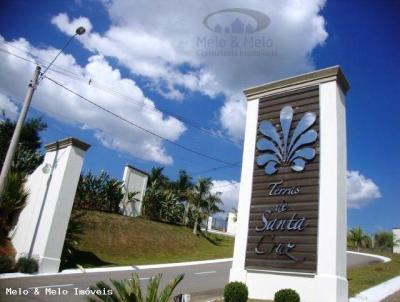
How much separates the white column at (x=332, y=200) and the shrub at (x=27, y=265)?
1033 cm

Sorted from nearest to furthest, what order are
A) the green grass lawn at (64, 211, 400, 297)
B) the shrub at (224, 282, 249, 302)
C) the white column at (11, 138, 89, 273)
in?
the shrub at (224, 282, 249, 302) → the white column at (11, 138, 89, 273) → the green grass lawn at (64, 211, 400, 297)

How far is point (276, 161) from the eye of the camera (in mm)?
12859

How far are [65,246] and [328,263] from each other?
11049 millimetres

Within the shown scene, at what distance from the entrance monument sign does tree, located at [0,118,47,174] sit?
1285cm

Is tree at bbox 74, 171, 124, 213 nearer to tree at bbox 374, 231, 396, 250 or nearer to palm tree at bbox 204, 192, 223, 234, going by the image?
palm tree at bbox 204, 192, 223, 234

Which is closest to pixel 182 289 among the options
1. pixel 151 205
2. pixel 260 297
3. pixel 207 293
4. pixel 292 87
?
pixel 207 293

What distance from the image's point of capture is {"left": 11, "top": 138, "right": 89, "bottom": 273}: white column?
49.2 ft

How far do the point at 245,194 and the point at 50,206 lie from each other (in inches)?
324

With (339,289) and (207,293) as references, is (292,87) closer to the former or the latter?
(339,289)

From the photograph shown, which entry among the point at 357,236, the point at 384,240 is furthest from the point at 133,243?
the point at 384,240

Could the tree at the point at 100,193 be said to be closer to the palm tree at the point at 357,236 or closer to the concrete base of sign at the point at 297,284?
the concrete base of sign at the point at 297,284

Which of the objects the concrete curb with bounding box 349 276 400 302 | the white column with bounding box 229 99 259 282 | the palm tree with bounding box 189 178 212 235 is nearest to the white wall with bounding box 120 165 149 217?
the palm tree with bounding box 189 178 212 235

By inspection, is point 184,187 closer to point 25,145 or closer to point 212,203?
point 212,203

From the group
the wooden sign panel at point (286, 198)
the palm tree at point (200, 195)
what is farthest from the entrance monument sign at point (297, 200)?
the palm tree at point (200, 195)
